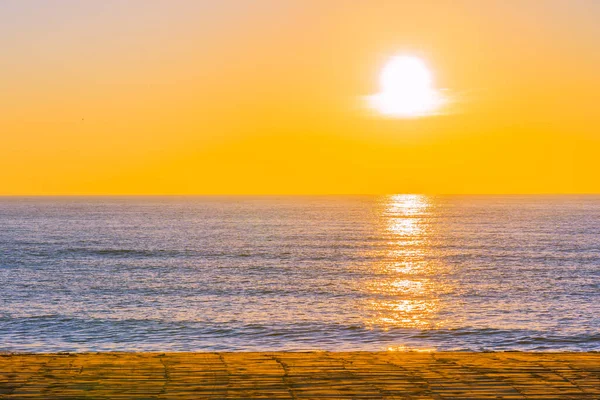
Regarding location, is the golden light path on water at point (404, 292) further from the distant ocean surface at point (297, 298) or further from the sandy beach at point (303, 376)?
the sandy beach at point (303, 376)

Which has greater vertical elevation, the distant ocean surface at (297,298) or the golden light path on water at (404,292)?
the distant ocean surface at (297,298)

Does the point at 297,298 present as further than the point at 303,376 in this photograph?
Yes

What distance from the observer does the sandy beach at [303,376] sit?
11.6 metres

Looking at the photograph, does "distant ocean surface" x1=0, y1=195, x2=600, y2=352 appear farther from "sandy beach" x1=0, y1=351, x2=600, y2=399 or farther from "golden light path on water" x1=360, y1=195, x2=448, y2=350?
"sandy beach" x1=0, y1=351, x2=600, y2=399

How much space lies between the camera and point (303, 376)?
12656 mm

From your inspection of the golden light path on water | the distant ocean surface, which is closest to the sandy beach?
the distant ocean surface

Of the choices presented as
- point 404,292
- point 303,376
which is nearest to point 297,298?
point 404,292

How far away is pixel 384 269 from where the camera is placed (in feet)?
197

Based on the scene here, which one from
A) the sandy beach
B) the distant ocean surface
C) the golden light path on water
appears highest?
the sandy beach

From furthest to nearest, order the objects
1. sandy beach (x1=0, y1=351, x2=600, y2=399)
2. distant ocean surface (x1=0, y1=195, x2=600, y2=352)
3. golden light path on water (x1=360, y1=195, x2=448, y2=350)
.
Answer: golden light path on water (x1=360, y1=195, x2=448, y2=350)
distant ocean surface (x1=0, y1=195, x2=600, y2=352)
sandy beach (x1=0, y1=351, x2=600, y2=399)

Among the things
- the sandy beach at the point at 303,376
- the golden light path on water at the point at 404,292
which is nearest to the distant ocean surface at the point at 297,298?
the golden light path on water at the point at 404,292

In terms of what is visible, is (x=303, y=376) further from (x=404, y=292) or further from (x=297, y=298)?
(x=404, y=292)

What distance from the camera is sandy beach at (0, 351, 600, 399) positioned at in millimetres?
11594

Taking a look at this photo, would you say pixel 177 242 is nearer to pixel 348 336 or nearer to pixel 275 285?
pixel 275 285
